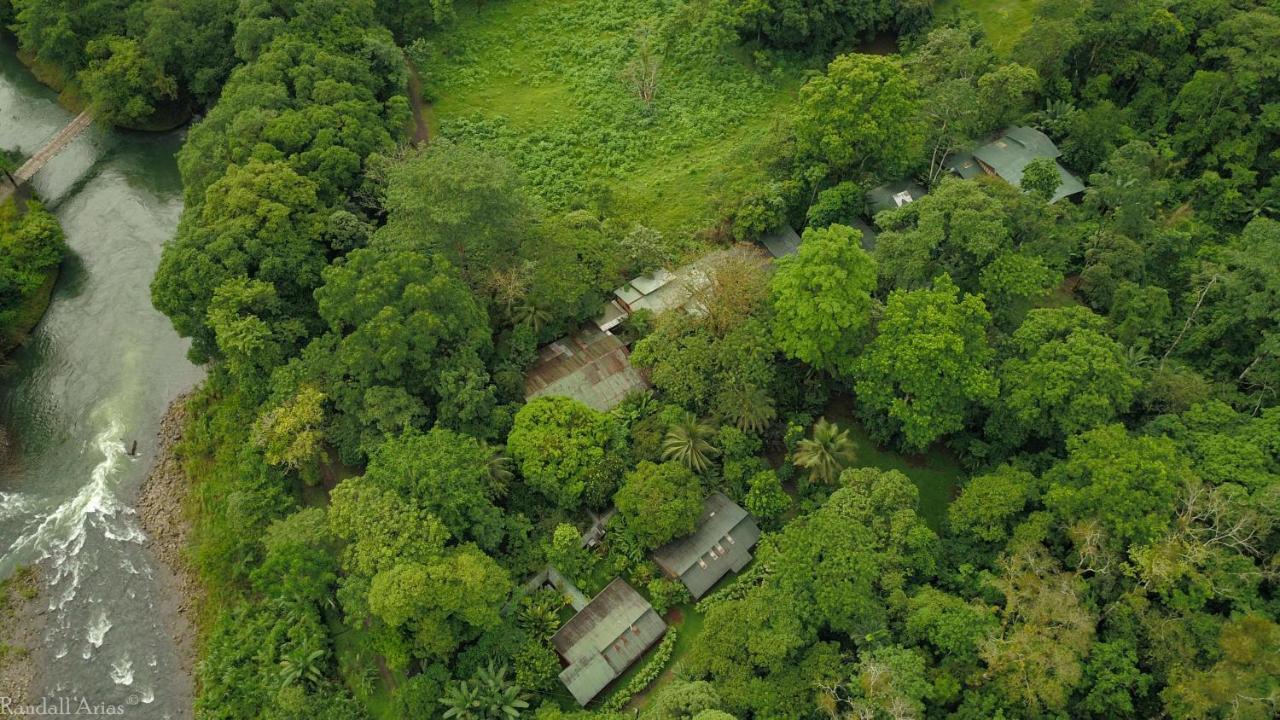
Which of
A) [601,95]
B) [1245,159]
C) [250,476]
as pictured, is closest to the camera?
[250,476]

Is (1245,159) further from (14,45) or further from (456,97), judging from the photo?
(14,45)

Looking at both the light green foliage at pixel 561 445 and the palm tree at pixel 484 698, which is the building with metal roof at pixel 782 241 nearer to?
the light green foliage at pixel 561 445

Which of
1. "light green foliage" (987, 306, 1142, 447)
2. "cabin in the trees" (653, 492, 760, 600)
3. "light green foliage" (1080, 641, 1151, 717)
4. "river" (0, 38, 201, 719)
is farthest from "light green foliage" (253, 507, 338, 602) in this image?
"light green foliage" (987, 306, 1142, 447)

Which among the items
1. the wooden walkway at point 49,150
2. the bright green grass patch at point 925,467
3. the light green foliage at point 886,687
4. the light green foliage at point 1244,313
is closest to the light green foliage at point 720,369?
the bright green grass patch at point 925,467

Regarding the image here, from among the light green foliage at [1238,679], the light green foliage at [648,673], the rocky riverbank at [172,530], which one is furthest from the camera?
the rocky riverbank at [172,530]

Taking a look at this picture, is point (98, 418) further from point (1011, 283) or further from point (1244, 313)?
point (1244, 313)

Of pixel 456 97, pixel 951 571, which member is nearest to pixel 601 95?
pixel 456 97
